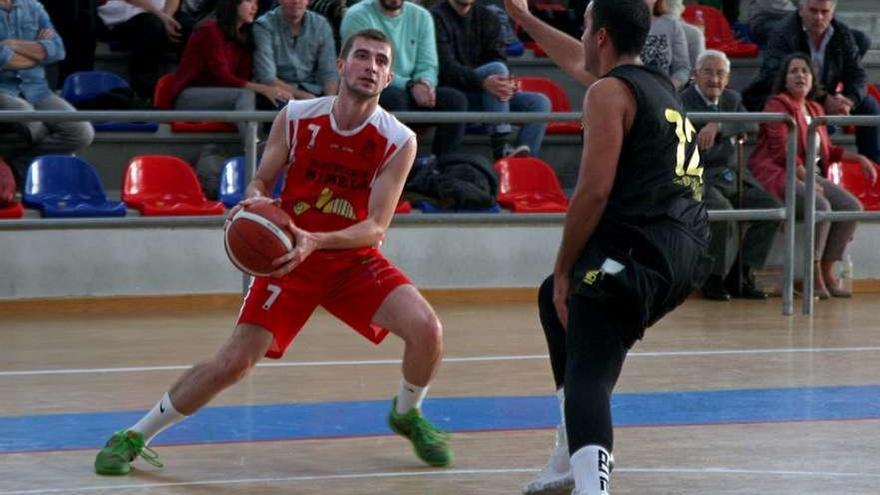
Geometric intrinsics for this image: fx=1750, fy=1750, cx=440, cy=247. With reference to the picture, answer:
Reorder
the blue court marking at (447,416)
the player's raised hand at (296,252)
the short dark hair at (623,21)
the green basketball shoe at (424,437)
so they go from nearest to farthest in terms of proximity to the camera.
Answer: the short dark hair at (623,21) → the player's raised hand at (296,252) → the green basketball shoe at (424,437) → the blue court marking at (447,416)

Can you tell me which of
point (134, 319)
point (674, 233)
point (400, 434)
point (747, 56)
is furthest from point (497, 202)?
point (674, 233)

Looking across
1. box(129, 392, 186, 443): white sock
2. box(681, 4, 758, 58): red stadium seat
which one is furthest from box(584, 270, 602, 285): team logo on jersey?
box(681, 4, 758, 58): red stadium seat

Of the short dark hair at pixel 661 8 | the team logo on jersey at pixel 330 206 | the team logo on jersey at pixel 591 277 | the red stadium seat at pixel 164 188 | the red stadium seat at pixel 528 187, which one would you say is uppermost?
the team logo on jersey at pixel 591 277

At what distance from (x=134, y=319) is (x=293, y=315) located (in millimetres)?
4697

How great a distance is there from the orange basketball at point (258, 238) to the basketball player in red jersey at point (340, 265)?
22 centimetres

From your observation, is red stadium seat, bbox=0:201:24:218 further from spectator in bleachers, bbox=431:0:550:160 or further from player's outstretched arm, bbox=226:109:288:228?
player's outstretched arm, bbox=226:109:288:228

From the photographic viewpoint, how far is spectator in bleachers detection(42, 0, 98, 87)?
12391 mm

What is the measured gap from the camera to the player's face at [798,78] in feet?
40.4

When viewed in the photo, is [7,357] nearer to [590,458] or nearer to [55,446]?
[55,446]

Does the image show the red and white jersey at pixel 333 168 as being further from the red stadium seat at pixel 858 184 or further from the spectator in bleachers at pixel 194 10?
the red stadium seat at pixel 858 184

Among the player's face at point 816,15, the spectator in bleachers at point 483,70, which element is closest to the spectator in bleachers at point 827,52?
the player's face at point 816,15

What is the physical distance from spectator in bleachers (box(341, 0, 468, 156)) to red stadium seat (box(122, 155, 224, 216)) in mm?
1454

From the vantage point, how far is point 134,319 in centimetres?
1080

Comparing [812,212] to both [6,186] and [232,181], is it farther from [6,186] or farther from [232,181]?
[6,186]
